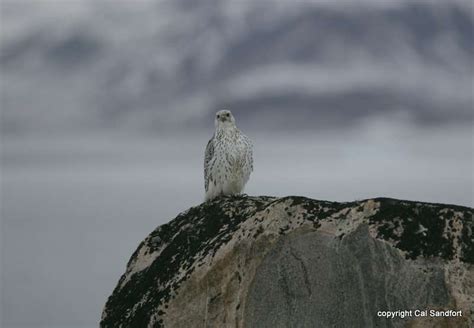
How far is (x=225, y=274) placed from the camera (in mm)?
12156

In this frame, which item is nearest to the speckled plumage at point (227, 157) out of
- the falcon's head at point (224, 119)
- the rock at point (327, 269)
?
the falcon's head at point (224, 119)

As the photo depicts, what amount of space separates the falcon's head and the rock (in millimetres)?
4607

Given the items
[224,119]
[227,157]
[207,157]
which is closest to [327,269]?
[227,157]

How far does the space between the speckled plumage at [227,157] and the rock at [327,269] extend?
4321 mm

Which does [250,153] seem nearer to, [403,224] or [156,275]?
[156,275]

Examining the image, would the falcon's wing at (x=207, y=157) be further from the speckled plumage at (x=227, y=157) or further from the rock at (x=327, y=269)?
the rock at (x=327, y=269)

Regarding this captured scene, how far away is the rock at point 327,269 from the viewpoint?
36.4ft

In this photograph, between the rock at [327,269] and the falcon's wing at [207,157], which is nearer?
the rock at [327,269]

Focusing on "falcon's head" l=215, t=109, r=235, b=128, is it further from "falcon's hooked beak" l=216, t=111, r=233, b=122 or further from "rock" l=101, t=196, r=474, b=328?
"rock" l=101, t=196, r=474, b=328

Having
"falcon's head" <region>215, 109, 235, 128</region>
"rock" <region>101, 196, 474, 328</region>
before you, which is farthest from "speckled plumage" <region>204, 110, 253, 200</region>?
"rock" <region>101, 196, 474, 328</region>

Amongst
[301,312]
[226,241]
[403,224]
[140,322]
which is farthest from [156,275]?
[403,224]

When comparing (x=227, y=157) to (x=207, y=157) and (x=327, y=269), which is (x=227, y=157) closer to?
(x=207, y=157)

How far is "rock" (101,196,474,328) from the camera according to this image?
11.1m

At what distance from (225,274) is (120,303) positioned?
8.43 feet
